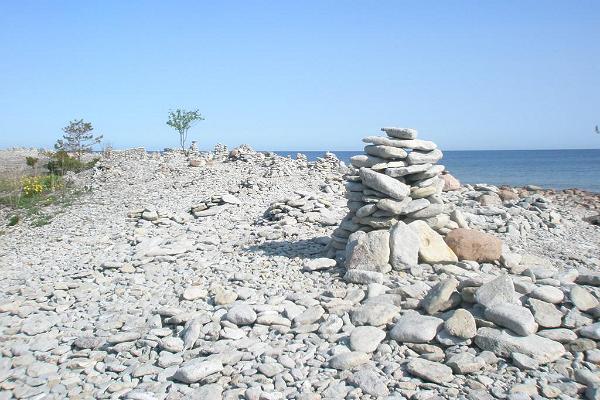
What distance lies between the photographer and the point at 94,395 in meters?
5.09

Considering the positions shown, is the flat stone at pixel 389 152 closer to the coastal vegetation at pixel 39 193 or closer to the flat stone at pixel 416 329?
the flat stone at pixel 416 329

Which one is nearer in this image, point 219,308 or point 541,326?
point 541,326

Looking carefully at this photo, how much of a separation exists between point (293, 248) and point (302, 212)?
2.83 meters

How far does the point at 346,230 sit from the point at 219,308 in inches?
121

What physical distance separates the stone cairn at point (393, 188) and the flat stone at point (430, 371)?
348cm

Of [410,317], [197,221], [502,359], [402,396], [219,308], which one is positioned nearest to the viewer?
[402,396]

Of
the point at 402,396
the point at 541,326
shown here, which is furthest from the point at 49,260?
the point at 541,326

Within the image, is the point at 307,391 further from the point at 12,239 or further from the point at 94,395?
the point at 12,239

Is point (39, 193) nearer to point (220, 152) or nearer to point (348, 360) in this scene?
point (220, 152)

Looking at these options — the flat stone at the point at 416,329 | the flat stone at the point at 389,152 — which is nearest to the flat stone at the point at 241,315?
the flat stone at the point at 416,329

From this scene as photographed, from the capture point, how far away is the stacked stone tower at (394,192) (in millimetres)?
8516

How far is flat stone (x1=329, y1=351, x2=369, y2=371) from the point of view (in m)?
5.09

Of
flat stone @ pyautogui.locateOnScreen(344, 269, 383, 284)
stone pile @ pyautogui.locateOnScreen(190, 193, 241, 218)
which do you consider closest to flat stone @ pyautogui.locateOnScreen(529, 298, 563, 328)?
flat stone @ pyautogui.locateOnScreen(344, 269, 383, 284)

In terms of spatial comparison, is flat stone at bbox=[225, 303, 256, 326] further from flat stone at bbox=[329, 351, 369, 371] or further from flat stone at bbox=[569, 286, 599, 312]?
flat stone at bbox=[569, 286, 599, 312]
